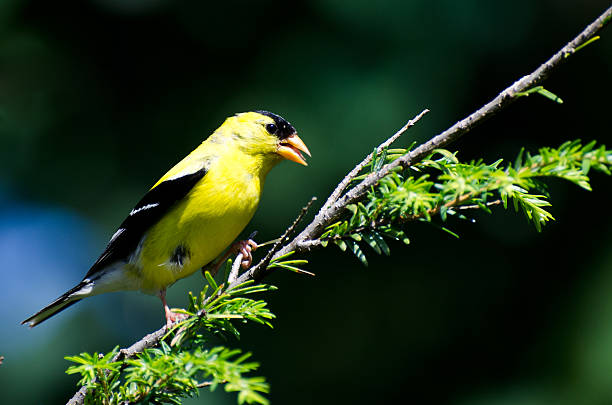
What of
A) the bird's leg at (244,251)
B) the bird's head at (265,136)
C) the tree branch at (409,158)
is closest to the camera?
the tree branch at (409,158)

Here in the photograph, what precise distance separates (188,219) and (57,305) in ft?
2.87

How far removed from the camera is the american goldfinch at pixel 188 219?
2.54m

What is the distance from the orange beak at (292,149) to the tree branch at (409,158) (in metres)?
1.47

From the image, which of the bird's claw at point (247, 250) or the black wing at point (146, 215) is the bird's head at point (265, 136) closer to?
the black wing at point (146, 215)

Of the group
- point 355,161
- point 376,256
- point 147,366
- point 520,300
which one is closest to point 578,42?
point 147,366

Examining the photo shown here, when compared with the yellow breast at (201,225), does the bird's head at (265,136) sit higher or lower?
higher

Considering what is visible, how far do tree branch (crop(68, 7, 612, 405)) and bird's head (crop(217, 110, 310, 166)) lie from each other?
1.48 metres

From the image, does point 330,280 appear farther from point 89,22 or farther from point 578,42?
point 578,42

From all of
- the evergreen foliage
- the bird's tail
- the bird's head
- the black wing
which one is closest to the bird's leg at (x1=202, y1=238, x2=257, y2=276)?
the black wing

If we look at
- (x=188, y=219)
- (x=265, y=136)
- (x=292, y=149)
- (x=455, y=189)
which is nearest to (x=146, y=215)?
(x=188, y=219)

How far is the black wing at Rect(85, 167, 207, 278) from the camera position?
8.77 ft

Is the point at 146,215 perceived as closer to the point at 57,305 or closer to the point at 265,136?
the point at 57,305

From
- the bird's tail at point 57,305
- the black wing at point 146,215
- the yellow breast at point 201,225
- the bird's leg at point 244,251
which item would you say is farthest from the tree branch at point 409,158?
the bird's tail at point 57,305

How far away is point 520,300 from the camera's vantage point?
4648 millimetres
